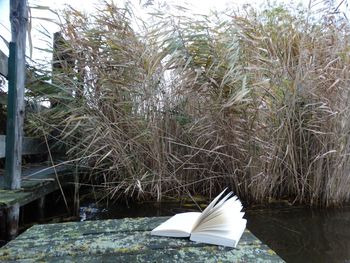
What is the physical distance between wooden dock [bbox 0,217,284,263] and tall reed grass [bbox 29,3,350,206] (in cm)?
131

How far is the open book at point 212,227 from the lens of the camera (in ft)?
2.97

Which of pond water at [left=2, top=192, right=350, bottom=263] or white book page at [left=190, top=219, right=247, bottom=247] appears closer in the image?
white book page at [left=190, top=219, right=247, bottom=247]

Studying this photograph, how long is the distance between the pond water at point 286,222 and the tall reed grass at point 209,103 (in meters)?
0.15

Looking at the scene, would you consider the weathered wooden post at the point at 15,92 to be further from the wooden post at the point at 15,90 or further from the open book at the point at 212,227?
the open book at the point at 212,227

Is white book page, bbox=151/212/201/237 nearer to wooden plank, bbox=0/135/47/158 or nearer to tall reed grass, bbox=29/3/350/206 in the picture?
tall reed grass, bbox=29/3/350/206

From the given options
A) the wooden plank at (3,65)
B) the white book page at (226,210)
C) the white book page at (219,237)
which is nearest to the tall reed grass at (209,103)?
the wooden plank at (3,65)

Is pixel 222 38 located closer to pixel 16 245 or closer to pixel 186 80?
pixel 186 80

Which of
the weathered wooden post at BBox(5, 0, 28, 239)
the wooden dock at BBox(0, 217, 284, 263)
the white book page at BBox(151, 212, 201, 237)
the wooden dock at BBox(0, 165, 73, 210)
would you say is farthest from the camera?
the weathered wooden post at BBox(5, 0, 28, 239)

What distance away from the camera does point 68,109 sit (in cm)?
251

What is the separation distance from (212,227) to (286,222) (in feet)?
4.69

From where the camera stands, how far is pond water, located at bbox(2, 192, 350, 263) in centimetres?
174

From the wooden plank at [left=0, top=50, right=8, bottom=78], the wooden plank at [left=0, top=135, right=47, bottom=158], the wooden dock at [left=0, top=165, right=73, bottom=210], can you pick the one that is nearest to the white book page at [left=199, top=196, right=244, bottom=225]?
the wooden dock at [left=0, top=165, right=73, bottom=210]

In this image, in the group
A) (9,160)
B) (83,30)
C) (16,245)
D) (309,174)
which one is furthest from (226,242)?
(83,30)

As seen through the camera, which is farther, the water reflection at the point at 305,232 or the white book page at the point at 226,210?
the water reflection at the point at 305,232
